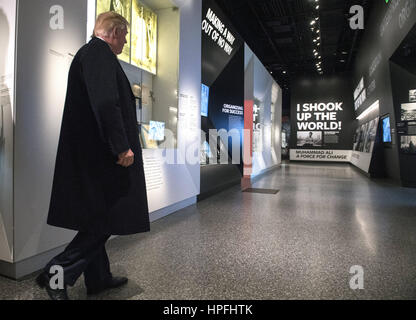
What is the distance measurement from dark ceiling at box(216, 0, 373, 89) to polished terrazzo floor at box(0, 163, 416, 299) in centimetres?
639

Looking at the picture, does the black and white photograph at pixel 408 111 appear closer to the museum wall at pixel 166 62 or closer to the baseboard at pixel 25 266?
the museum wall at pixel 166 62

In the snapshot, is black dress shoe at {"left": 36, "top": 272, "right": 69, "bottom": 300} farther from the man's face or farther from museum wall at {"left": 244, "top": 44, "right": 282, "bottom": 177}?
museum wall at {"left": 244, "top": 44, "right": 282, "bottom": 177}

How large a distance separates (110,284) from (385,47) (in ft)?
27.1

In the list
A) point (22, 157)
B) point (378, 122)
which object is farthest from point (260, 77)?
point (22, 157)

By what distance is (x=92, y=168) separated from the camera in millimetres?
1440

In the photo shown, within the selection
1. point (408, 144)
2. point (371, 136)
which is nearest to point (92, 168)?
point (408, 144)

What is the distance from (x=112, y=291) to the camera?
1714 mm

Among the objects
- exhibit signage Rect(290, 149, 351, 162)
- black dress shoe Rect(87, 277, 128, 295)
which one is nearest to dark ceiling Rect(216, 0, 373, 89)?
exhibit signage Rect(290, 149, 351, 162)

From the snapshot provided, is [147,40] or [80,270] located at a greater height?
[147,40]

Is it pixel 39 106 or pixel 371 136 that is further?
pixel 371 136

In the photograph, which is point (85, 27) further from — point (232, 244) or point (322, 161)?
point (322, 161)

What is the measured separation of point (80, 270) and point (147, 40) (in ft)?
9.81

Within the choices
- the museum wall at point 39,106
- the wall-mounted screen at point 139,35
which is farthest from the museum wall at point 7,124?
the wall-mounted screen at point 139,35

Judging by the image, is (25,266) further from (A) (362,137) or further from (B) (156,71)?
(A) (362,137)
